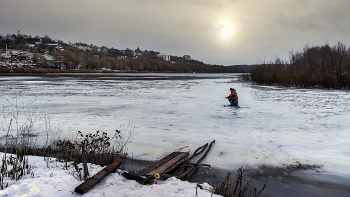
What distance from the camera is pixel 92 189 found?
3008 millimetres

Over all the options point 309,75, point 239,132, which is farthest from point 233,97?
point 309,75

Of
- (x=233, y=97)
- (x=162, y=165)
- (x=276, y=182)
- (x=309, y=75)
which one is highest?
(x=309, y=75)

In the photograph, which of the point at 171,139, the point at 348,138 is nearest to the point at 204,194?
the point at 171,139

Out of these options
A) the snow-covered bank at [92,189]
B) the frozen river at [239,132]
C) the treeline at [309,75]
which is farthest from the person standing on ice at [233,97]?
the treeline at [309,75]

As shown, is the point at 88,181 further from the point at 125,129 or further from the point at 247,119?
the point at 247,119

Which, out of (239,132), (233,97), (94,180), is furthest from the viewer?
(233,97)

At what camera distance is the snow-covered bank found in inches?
110

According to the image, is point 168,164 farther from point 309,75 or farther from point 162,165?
point 309,75

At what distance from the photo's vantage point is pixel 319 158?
15.1 ft

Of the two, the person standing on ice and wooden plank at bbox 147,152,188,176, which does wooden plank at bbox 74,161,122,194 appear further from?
the person standing on ice

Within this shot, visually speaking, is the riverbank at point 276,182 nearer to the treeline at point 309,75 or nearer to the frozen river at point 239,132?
the frozen river at point 239,132

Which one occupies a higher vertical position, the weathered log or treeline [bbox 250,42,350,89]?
treeline [bbox 250,42,350,89]

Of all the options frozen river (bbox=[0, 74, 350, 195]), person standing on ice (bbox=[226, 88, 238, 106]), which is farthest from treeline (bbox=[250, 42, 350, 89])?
person standing on ice (bbox=[226, 88, 238, 106])

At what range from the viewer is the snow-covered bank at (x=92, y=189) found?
279cm
